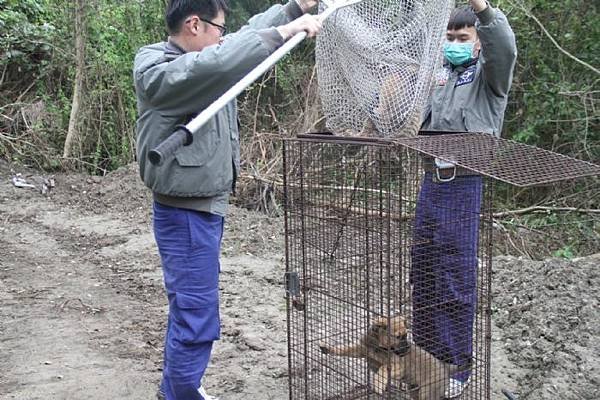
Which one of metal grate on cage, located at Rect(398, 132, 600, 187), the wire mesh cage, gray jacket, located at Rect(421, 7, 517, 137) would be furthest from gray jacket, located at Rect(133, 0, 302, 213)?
gray jacket, located at Rect(421, 7, 517, 137)

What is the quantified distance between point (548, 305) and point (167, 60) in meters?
2.98

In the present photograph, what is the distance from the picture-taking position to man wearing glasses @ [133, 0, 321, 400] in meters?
2.75

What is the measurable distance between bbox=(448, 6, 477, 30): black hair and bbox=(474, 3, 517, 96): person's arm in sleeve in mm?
255

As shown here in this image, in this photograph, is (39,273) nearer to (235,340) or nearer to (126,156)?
(235,340)

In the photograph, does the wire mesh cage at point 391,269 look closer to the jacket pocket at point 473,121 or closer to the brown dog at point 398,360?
the brown dog at point 398,360

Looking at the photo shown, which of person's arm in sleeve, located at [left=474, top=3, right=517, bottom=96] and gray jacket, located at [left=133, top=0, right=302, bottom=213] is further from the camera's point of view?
person's arm in sleeve, located at [left=474, top=3, right=517, bottom=96]

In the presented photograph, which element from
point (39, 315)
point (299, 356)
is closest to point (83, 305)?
point (39, 315)

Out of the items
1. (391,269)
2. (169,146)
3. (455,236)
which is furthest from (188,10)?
(455,236)

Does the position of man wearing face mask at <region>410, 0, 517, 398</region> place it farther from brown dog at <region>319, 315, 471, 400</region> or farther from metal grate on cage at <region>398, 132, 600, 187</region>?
metal grate on cage at <region>398, 132, 600, 187</region>

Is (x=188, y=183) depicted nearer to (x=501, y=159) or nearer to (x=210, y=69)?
(x=210, y=69)

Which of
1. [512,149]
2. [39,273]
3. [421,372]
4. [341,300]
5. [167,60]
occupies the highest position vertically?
[167,60]

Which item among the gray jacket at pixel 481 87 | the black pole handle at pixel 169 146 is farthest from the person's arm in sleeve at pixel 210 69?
the gray jacket at pixel 481 87

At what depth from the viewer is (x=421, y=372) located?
298cm

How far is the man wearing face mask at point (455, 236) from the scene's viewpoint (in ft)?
10.2
